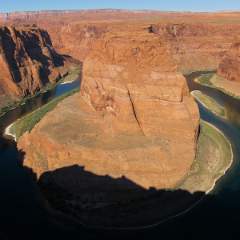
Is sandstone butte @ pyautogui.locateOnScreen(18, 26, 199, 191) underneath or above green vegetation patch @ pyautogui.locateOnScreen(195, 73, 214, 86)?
above

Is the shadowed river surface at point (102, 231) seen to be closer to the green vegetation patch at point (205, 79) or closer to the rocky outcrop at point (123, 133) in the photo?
the rocky outcrop at point (123, 133)

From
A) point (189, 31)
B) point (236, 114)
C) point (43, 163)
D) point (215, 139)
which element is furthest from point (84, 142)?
point (189, 31)

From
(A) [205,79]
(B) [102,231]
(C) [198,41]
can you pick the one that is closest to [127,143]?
(B) [102,231]

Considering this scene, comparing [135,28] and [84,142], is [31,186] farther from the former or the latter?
[135,28]

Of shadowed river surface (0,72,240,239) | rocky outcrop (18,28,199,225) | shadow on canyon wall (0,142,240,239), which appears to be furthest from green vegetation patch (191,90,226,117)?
shadow on canyon wall (0,142,240,239)

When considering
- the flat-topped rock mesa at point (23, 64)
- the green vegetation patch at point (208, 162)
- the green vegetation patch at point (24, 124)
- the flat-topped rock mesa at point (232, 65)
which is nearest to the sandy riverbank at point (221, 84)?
the flat-topped rock mesa at point (232, 65)

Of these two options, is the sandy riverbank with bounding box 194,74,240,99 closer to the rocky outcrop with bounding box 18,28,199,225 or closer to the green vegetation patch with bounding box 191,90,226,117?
the green vegetation patch with bounding box 191,90,226,117
